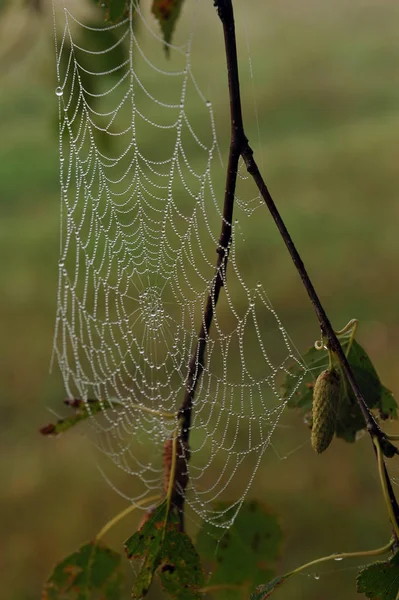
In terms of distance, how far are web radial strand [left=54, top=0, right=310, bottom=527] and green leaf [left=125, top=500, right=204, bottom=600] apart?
0.22 feet

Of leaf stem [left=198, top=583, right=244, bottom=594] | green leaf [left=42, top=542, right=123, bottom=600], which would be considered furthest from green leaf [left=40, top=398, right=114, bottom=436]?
leaf stem [left=198, top=583, right=244, bottom=594]

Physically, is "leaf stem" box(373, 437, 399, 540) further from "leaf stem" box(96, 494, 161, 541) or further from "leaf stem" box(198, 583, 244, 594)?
"leaf stem" box(198, 583, 244, 594)

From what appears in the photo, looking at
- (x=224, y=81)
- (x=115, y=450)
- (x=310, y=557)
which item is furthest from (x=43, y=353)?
(x=224, y=81)

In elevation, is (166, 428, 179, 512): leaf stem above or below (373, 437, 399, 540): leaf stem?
above

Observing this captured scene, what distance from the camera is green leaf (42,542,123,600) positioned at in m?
0.61

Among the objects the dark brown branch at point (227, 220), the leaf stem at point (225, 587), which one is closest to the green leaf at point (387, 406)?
the dark brown branch at point (227, 220)

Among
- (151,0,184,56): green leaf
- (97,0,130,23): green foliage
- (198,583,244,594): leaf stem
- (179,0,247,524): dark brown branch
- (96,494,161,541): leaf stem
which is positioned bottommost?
(198,583,244,594): leaf stem

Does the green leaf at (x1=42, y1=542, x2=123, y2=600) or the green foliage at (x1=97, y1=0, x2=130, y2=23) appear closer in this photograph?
the green foliage at (x1=97, y1=0, x2=130, y2=23)

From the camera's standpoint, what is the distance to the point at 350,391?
512mm

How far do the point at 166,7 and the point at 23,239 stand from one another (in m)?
1.25

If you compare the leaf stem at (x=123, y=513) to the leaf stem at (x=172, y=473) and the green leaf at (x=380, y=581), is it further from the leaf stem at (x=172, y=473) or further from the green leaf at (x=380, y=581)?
the green leaf at (x=380, y=581)

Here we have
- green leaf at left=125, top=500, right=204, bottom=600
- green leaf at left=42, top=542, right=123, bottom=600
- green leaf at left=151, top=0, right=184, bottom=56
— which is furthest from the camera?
green leaf at left=42, top=542, right=123, bottom=600

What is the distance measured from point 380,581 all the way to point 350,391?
14cm

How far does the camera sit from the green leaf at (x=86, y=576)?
608 millimetres
